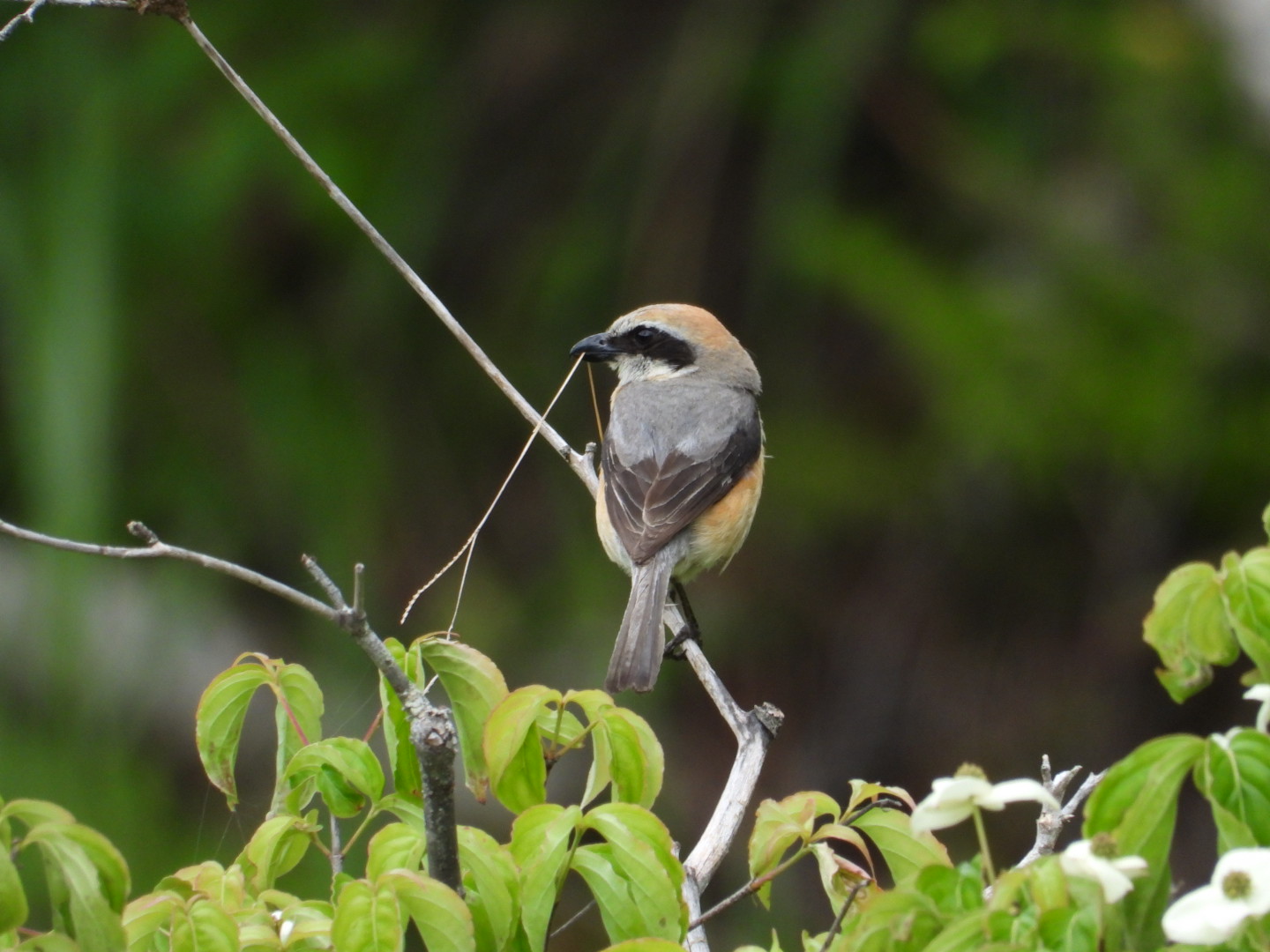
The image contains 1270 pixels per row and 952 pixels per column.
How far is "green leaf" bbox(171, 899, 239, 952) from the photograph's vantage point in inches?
57.9

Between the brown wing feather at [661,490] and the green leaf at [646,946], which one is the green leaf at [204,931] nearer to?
the green leaf at [646,946]

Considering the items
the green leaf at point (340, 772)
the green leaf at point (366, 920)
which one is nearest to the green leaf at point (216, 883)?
the green leaf at point (340, 772)

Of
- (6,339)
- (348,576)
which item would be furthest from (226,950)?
(6,339)

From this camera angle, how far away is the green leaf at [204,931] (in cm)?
147

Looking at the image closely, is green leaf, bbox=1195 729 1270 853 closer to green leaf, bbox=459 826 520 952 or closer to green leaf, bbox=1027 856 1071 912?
green leaf, bbox=1027 856 1071 912

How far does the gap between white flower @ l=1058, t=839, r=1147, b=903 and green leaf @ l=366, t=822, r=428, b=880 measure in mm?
768

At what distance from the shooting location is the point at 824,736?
757 cm

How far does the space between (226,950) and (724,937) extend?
21.5ft

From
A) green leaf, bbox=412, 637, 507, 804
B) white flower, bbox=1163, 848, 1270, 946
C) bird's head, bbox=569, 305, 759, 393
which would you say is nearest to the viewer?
white flower, bbox=1163, 848, 1270, 946

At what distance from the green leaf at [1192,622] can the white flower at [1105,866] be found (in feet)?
0.68

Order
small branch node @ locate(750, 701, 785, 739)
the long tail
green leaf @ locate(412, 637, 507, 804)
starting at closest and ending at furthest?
green leaf @ locate(412, 637, 507, 804) → small branch node @ locate(750, 701, 785, 739) → the long tail

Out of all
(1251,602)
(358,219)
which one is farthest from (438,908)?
(358,219)

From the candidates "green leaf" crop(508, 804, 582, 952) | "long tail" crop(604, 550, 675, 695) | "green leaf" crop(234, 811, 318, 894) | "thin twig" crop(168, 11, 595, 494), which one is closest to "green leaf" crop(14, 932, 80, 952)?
"green leaf" crop(234, 811, 318, 894)

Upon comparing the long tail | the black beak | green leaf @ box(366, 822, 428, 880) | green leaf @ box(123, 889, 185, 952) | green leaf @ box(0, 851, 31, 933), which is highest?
the black beak
